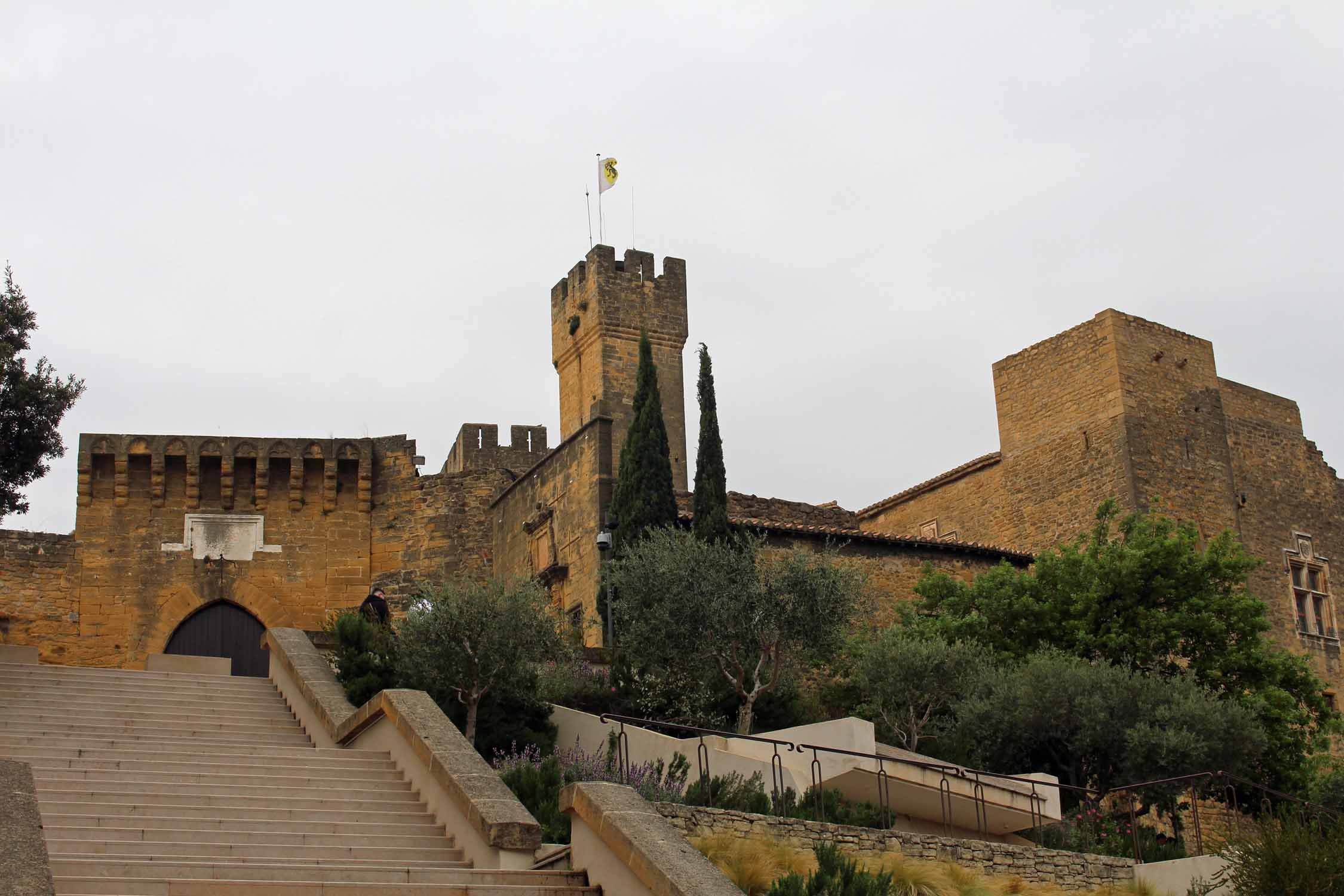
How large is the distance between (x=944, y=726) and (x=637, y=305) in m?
15.0

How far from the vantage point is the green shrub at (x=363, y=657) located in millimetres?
16031

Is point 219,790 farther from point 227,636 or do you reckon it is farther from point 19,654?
point 227,636

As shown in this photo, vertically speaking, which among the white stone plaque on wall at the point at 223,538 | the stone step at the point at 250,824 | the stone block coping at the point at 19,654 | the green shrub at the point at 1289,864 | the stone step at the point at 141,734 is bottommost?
the green shrub at the point at 1289,864

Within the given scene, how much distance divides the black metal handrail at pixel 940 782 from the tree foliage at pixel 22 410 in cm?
829

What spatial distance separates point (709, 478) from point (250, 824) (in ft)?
35.2

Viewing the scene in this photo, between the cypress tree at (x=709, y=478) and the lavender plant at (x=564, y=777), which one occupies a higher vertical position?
the cypress tree at (x=709, y=478)

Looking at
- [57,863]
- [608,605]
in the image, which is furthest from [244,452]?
[57,863]

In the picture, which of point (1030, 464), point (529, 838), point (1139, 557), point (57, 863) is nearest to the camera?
point (57, 863)

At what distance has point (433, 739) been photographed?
11.9 metres

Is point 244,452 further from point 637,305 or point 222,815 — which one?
point 222,815

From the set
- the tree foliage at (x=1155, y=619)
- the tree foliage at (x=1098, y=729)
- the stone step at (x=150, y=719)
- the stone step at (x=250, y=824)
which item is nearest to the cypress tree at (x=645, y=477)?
the tree foliage at (x=1155, y=619)

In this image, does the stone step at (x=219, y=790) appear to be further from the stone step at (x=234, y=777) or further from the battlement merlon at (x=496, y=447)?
the battlement merlon at (x=496, y=447)

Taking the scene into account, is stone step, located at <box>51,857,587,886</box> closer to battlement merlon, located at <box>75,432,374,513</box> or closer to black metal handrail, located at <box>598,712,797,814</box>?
black metal handrail, located at <box>598,712,797,814</box>

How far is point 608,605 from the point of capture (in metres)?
19.4
